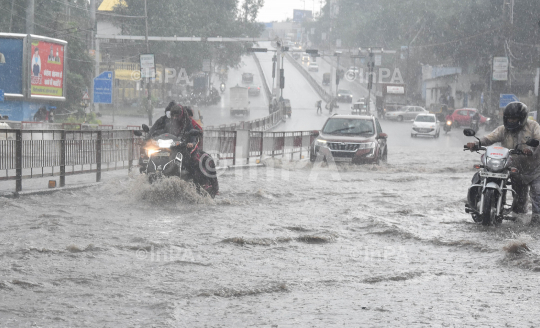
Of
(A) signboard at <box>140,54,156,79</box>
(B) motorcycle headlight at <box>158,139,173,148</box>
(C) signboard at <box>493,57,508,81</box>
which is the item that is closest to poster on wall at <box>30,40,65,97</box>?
(A) signboard at <box>140,54,156,79</box>

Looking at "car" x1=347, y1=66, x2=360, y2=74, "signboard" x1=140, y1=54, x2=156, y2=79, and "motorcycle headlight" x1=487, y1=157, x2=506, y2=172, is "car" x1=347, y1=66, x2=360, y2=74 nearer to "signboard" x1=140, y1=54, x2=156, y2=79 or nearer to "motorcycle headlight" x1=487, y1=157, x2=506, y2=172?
"signboard" x1=140, y1=54, x2=156, y2=79

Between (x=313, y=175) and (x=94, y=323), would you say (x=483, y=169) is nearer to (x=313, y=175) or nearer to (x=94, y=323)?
(x=94, y=323)

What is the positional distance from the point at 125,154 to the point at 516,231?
8180 mm

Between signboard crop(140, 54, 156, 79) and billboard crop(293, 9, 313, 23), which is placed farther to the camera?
billboard crop(293, 9, 313, 23)

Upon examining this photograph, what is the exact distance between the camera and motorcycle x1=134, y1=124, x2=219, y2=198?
10008 mm

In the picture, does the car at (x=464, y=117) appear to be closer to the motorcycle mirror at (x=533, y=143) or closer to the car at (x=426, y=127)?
the car at (x=426, y=127)

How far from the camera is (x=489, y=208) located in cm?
858

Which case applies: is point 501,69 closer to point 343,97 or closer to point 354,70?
point 343,97

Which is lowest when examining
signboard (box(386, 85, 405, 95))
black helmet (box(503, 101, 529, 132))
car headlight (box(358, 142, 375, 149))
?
car headlight (box(358, 142, 375, 149))

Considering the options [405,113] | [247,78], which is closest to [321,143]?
[405,113]

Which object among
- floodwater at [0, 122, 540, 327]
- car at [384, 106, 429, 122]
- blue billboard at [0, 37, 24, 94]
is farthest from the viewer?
car at [384, 106, 429, 122]

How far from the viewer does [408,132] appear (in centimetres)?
4775

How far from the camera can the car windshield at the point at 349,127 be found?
1955 cm

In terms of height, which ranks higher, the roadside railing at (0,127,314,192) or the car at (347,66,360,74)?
the car at (347,66,360,74)
